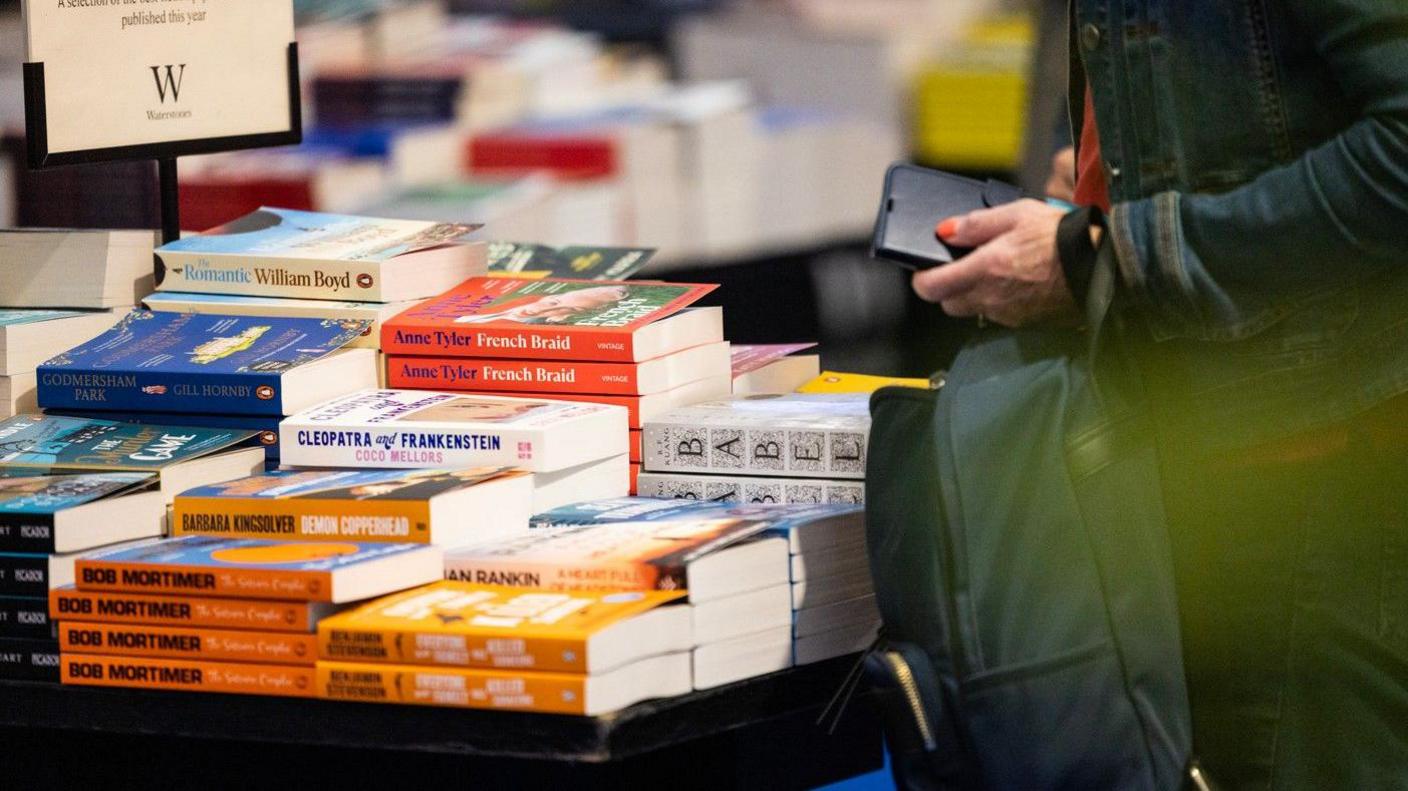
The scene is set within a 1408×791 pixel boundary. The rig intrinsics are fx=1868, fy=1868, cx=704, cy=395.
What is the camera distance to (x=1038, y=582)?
1540 mm

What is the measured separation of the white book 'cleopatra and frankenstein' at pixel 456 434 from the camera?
5.91 ft

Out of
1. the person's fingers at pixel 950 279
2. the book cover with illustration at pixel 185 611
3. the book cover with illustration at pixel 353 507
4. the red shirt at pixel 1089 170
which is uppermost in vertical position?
the red shirt at pixel 1089 170

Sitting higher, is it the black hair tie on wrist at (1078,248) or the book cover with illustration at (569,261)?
the black hair tie on wrist at (1078,248)

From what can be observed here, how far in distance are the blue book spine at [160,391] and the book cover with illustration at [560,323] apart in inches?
6.7

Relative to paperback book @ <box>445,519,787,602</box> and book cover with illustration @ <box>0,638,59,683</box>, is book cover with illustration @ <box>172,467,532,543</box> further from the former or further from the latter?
book cover with illustration @ <box>0,638,59,683</box>

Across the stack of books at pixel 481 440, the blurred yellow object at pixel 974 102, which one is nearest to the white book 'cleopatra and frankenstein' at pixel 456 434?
the stack of books at pixel 481 440

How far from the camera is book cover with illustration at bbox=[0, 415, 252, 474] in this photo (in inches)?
72.3

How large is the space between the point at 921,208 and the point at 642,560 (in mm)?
403

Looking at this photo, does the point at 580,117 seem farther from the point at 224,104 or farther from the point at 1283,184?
the point at 1283,184

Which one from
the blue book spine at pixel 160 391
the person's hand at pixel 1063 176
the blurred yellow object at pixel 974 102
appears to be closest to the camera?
the blue book spine at pixel 160 391

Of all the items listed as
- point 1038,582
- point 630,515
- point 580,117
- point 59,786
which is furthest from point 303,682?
point 580,117

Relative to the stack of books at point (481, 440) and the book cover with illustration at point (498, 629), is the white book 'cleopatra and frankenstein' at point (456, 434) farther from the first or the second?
the book cover with illustration at point (498, 629)

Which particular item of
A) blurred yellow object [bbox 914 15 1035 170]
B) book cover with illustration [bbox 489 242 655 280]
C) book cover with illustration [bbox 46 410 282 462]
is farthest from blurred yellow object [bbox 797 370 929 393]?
blurred yellow object [bbox 914 15 1035 170]

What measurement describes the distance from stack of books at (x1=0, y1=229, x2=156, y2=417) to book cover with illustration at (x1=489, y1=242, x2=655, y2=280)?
1.40ft
